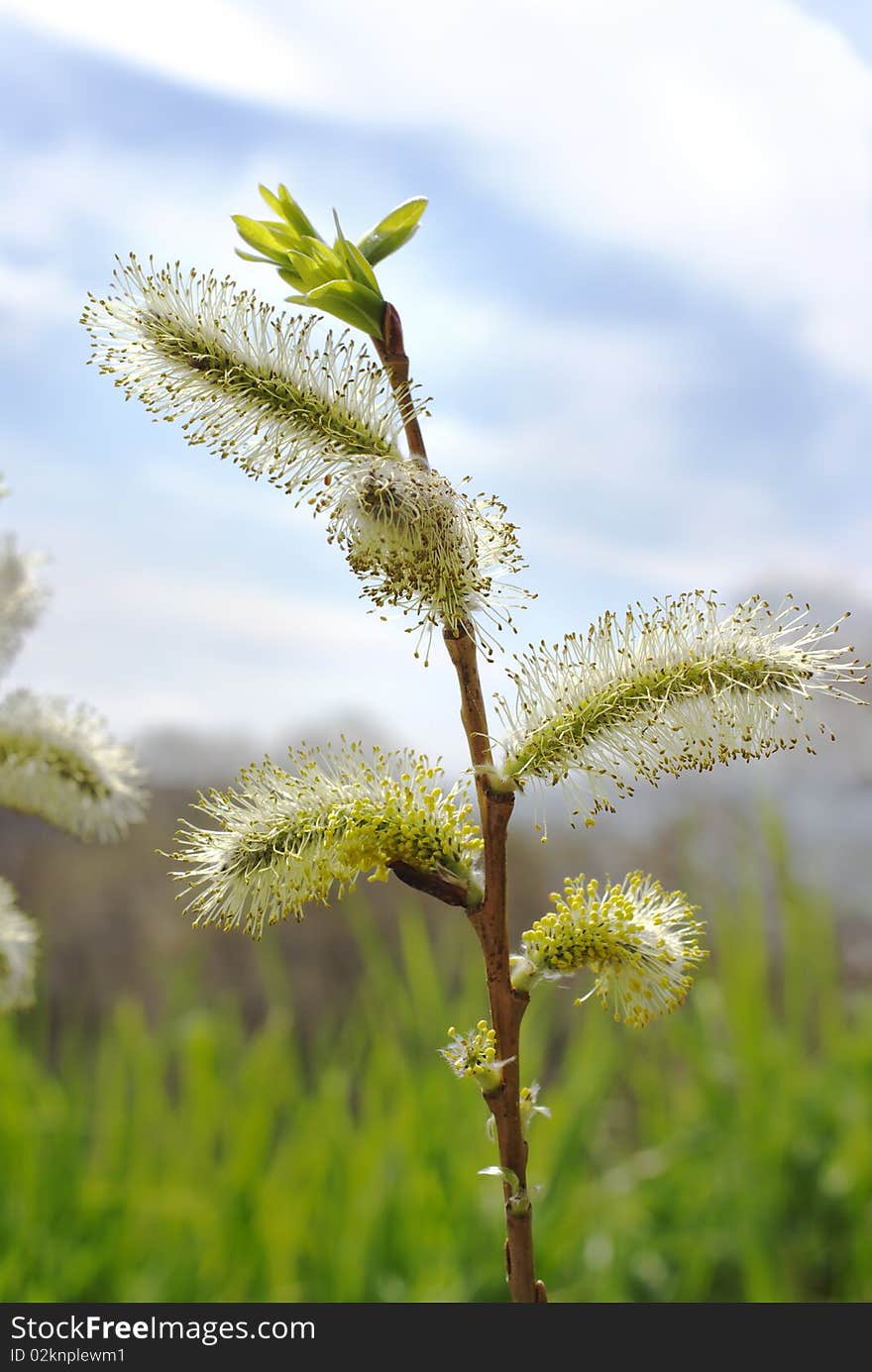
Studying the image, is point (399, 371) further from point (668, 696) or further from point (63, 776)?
point (63, 776)

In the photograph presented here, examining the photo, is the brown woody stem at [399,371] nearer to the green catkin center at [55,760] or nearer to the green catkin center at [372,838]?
the green catkin center at [372,838]

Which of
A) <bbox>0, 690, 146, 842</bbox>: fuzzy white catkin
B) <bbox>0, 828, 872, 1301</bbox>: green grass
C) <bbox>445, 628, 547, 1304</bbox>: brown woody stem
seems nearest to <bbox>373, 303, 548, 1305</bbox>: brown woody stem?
<bbox>445, 628, 547, 1304</bbox>: brown woody stem

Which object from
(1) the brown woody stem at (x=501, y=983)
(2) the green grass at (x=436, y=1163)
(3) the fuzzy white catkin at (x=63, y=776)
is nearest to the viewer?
(1) the brown woody stem at (x=501, y=983)

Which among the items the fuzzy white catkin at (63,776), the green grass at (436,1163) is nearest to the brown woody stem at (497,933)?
the fuzzy white catkin at (63,776)

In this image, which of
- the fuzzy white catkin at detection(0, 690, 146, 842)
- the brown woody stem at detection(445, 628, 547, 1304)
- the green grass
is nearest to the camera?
the brown woody stem at detection(445, 628, 547, 1304)

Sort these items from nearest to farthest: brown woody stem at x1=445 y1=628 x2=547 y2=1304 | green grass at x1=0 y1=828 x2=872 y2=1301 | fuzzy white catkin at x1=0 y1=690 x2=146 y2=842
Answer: brown woody stem at x1=445 y1=628 x2=547 y2=1304 < fuzzy white catkin at x1=0 y1=690 x2=146 y2=842 < green grass at x1=0 y1=828 x2=872 y2=1301

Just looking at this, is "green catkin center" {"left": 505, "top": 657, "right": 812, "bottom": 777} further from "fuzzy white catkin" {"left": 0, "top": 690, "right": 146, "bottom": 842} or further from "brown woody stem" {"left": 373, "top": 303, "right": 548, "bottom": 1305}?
"fuzzy white catkin" {"left": 0, "top": 690, "right": 146, "bottom": 842}

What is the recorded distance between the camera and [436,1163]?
8.09 feet

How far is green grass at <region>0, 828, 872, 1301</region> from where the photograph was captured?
7.33ft

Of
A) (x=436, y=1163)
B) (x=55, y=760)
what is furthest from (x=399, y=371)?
(x=436, y=1163)

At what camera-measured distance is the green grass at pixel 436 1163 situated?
223 centimetres
